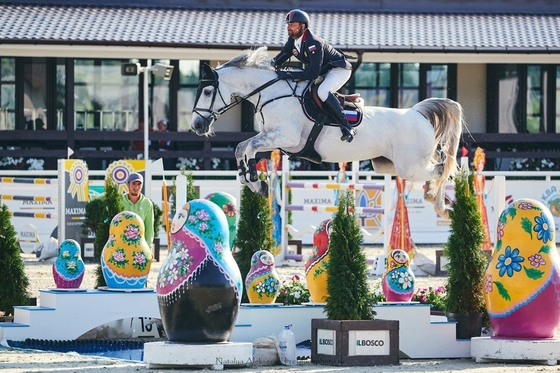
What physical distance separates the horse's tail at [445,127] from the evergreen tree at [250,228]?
72.6 inches

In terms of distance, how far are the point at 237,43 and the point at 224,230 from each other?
14053mm

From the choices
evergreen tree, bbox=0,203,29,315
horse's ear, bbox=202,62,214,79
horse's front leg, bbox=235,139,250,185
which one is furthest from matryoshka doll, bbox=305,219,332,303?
evergreen tree, bbox=0,203,29,315

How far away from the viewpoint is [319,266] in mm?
9336

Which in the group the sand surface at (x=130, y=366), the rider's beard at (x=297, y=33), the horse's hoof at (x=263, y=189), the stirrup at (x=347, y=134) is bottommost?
the sand surface at (x=130, y=366)

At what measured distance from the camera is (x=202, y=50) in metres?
22.1

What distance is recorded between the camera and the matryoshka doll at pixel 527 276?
331 inches

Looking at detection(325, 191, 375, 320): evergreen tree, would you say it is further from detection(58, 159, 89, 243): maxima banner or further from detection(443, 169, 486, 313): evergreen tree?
detection(58, 159, 89, 243): maxima banner

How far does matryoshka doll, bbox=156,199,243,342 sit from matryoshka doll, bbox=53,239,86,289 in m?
2.46

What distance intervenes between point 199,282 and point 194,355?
47 centimetres

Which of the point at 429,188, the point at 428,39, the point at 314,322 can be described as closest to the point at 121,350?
the point at 314,322

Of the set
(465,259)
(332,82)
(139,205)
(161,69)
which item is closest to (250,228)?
(332,82)

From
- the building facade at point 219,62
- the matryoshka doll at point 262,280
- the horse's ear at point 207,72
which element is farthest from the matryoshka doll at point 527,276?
the building facade at point 219,62

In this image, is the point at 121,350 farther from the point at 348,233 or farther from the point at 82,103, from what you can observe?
the point at 82,103

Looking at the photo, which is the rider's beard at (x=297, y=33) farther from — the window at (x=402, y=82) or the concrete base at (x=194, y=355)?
the window at (x=402, y=82)
